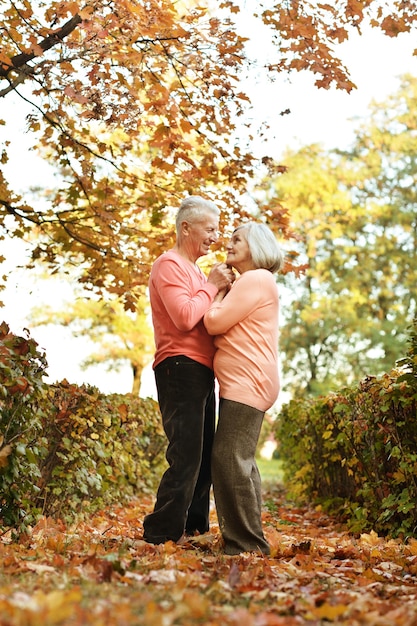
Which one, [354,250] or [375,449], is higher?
[354,250]

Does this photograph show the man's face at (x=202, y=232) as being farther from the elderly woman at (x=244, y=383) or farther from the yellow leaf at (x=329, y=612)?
the yellow leaf at (x=329, y=612)

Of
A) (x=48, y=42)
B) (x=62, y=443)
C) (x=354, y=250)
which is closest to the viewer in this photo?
(x=62, y=443)

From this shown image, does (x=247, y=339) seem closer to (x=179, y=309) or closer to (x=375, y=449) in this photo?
(x=179, y=309)

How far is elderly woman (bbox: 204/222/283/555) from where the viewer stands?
4520 millimetres

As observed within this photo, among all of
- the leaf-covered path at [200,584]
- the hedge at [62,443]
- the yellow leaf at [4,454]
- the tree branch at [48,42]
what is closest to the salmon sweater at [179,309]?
the hedge at [62,443]

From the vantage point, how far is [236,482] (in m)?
4.50

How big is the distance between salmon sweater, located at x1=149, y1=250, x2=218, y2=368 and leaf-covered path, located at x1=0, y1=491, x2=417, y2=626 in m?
1.15

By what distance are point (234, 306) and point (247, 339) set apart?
23 cm

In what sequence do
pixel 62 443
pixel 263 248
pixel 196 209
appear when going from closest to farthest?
1. pixel 263 248
2. pixel 196 209
3. pixel 62 443

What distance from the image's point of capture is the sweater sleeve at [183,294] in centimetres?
455

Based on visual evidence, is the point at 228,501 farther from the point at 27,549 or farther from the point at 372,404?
the point at 372,404

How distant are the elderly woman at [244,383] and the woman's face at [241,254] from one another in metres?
0.03

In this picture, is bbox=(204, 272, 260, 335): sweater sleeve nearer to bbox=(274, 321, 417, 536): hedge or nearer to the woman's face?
Result: the woman's face

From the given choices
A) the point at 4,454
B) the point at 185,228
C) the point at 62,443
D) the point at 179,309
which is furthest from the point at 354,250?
the point at 4,454
